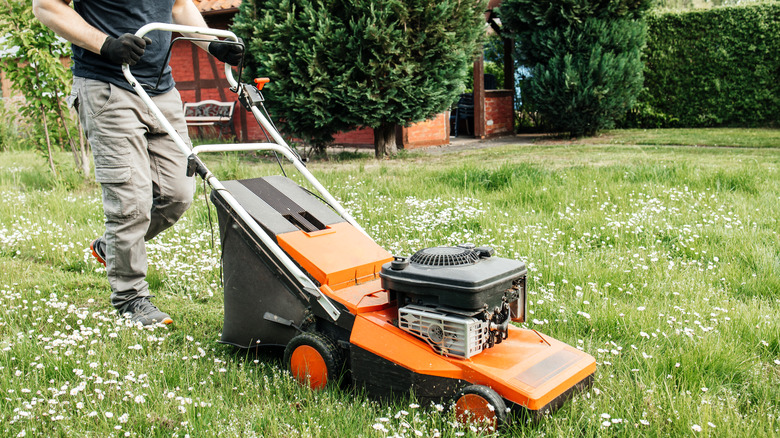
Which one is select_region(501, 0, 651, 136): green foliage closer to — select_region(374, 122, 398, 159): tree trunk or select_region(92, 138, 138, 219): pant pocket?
select_region(374, 122, 398, 159): tree trunk

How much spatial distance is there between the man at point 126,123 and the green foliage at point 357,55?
185 inches

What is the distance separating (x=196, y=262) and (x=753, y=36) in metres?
13.0

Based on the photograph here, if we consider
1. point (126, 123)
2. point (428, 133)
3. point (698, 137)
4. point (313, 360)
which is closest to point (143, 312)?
point (126, 123)

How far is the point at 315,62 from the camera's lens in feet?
25.9

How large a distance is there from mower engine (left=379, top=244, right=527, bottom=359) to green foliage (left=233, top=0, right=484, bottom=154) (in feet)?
19.3

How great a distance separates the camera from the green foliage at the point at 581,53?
10.8 meters

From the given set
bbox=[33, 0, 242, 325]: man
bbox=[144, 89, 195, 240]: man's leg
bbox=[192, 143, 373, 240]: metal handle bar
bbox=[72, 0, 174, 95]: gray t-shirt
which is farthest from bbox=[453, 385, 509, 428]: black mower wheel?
bbox=[72, 0, 174, 95]: gray t-shirt

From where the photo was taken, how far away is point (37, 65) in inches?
270

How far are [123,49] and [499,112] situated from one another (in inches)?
457

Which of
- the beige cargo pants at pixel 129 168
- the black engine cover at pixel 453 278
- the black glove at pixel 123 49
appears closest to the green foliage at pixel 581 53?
the beige cargo pants at pixel 129 168

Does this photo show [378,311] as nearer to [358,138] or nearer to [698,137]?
[358,138]

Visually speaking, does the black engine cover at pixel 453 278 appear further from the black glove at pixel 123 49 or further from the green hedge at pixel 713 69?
the green hedge at pixel 713 69

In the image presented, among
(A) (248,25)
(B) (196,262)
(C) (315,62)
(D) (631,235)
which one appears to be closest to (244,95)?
(B) (196,262)

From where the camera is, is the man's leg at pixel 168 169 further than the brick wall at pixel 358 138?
No
